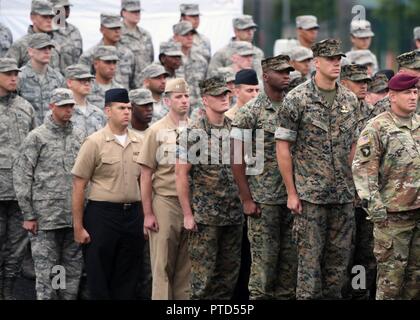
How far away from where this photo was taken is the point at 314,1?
37219mm

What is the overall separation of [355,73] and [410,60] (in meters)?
0.74

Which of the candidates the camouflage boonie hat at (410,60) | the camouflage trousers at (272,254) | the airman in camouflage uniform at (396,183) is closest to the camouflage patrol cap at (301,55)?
the camouflage boonie hat at (410,60)

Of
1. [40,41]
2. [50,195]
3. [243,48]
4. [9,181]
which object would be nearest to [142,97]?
[50,195]

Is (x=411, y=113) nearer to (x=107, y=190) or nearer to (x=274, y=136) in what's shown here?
(x=274, y=136)

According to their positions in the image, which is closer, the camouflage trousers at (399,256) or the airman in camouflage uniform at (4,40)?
the camouflage trousers at (399,256)

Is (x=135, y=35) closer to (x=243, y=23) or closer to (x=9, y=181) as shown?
(x=243, y=23)

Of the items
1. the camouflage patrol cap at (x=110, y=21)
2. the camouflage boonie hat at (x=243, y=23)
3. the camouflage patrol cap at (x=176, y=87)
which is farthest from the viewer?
the camouflage boonie hat at (x=243, y=23)

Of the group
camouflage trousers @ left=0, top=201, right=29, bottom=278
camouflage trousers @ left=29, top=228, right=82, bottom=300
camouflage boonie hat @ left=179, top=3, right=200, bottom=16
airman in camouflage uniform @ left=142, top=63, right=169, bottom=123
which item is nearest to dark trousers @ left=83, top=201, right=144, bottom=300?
camouflage trousers @ left=29, top=228, right=82, bottom=300

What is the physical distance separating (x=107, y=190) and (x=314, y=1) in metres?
24.7

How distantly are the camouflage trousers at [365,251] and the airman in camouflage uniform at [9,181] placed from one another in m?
3.15

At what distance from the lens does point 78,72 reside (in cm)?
1423

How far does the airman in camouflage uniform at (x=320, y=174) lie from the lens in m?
12.0

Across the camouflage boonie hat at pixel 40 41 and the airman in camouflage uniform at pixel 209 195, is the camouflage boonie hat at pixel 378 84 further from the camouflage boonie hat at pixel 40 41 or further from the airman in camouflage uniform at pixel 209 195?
the camouflage boonie hat at pixel 40 41

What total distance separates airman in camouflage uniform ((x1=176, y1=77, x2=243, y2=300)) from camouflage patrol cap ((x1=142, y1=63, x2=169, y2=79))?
200cm
